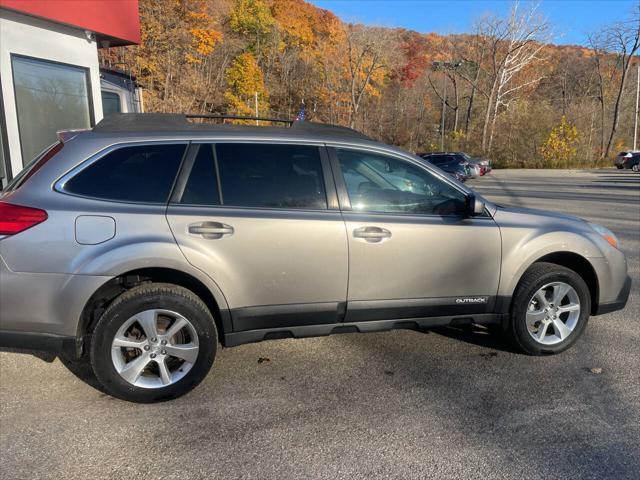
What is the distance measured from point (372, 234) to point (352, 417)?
121 centimetres

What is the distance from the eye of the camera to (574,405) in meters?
3.14

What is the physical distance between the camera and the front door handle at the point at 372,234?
3352 millimetres

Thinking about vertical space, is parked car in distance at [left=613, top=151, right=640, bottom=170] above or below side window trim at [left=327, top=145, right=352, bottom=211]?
below

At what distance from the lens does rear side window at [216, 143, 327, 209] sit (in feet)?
10.8

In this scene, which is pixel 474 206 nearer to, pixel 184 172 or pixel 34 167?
pixel 184 172

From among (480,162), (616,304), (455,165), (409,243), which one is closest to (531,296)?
(616,304)

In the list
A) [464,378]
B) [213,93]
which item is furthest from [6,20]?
[213,93]

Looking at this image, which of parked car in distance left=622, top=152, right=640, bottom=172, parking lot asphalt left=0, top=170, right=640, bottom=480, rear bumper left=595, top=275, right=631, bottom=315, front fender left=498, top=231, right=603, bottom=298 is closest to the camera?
parking lot asphalt left=0, top=170, right=640, bottom=480

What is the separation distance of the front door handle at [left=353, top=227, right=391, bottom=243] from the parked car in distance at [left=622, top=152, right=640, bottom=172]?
3852cm

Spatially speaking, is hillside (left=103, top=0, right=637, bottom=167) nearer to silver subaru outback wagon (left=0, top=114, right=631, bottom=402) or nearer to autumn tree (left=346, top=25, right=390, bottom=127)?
autumn tree (left=346, top=25, right=390, bottom=127)

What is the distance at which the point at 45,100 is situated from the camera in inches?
317

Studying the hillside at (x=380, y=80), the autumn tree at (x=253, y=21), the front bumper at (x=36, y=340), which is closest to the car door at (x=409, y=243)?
the front bumper at (x=36, y=340)

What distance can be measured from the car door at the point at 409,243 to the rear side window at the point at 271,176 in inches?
7.3

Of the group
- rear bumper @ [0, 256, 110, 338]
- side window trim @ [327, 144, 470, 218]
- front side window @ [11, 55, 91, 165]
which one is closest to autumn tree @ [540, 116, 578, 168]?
front side window @ [11, 55, 91, 165]
